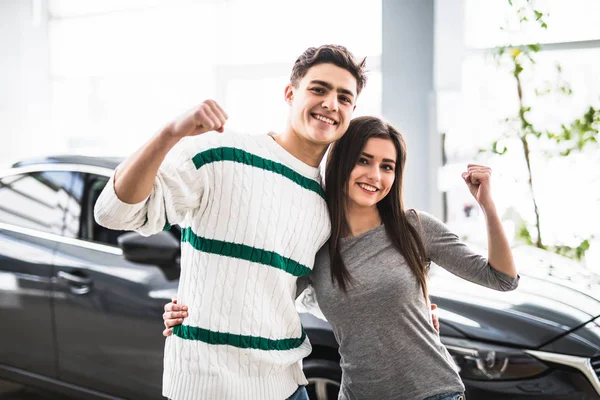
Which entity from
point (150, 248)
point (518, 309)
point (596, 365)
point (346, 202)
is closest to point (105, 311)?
point (150, 248)

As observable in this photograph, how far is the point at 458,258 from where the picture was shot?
5.59 feet

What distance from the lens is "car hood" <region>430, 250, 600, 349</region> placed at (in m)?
2.04

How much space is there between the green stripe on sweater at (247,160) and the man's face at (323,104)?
0.10 metres

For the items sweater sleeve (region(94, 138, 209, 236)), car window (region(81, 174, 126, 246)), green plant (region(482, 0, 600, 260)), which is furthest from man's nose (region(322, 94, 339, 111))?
green plant (region(482, 0, 600, 260))

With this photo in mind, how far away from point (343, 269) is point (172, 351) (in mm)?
440

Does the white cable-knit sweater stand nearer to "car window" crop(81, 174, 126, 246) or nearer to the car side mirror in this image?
the car side mirror

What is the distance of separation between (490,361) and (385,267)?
0.62m

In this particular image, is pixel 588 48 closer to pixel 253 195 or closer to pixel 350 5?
pixel 350 5

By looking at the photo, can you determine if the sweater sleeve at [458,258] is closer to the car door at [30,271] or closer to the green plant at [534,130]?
the car door at [30,271]

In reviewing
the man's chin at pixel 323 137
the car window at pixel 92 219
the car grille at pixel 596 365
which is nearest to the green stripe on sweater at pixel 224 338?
the man's chin at pixel 323 137

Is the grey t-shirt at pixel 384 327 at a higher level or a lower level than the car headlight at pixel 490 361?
higher

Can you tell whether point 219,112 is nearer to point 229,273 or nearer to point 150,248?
point 229,273

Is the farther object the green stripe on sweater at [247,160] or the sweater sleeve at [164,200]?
the green stripe on sweater at [247,160]

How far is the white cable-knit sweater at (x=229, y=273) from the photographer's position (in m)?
1.45
